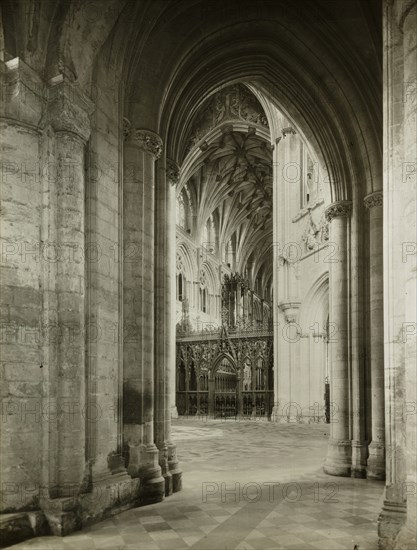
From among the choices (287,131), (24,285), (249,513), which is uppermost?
(287,131)

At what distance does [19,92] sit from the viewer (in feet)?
21.2

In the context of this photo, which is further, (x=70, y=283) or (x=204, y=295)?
(x=204, y=295)

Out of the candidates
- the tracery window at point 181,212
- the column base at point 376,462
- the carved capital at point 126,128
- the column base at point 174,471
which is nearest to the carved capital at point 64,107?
the carved capital at point 126,128

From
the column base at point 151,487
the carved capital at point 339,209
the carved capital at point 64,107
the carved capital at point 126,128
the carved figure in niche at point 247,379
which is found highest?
the carved capital at point 126,128

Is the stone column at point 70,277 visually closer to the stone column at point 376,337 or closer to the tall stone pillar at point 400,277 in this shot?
the tall stone pillar at point 400,277

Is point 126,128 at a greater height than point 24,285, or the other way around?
point 126,128

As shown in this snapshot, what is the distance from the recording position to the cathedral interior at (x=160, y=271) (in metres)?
5.95

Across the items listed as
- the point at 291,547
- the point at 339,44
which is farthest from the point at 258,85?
the point at 291,547

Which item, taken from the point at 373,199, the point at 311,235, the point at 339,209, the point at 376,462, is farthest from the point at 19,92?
the point at 311,235

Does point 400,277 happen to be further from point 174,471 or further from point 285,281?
point 285,281

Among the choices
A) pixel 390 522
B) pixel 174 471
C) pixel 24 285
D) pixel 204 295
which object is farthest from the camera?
pixel 204 295

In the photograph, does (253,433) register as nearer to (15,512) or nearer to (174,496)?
(174,496)

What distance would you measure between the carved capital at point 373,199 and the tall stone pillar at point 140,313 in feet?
13.5

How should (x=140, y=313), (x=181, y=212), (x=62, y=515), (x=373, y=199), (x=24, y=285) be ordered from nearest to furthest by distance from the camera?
1. (x=62, y=515)
2. (x=24, y=285)
3. (x=140, y=313)
4. (x=373, y=199)
5. (x=181, y=212)
